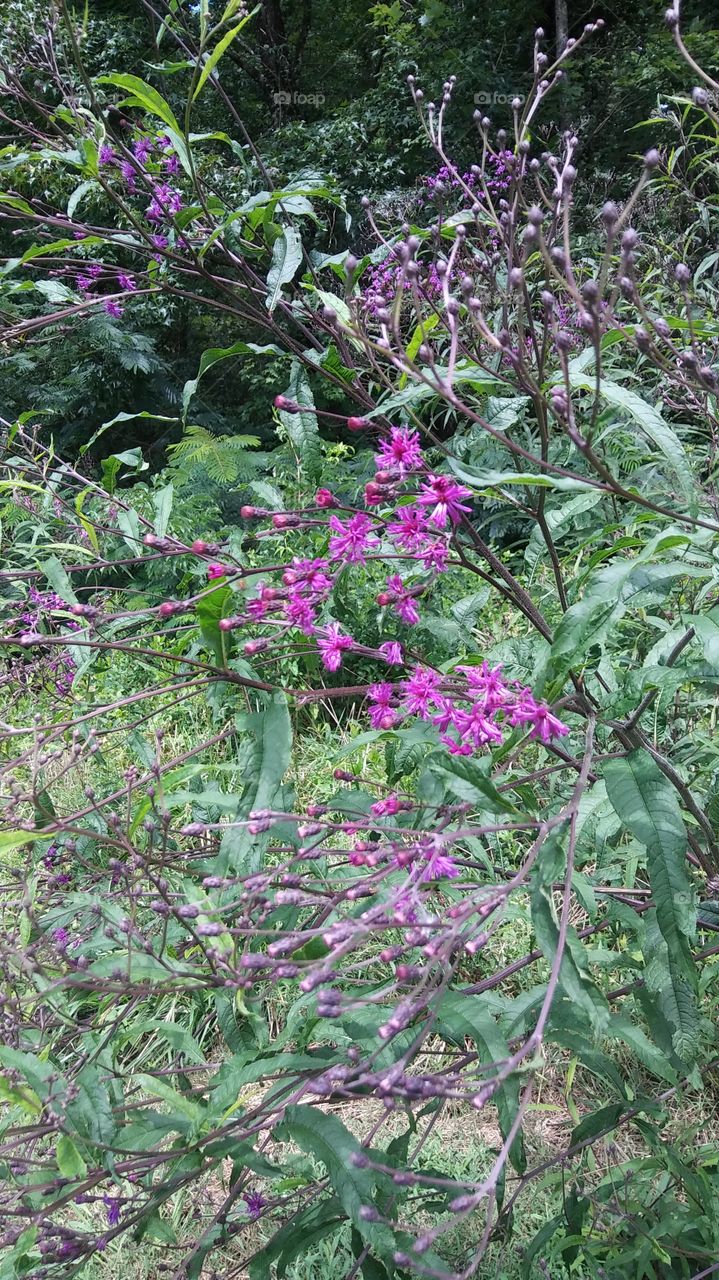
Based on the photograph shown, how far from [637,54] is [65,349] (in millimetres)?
5124

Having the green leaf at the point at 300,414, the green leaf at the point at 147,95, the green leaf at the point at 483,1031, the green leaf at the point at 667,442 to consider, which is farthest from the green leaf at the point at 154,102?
the green leaf at the point at 483,1031

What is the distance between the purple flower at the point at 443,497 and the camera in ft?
3.14

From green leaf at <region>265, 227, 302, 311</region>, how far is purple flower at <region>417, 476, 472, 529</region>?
16.3 inches

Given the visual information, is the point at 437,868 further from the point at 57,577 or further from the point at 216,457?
the point at 216,457

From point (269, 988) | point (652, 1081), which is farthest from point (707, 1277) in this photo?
point (269, 988)

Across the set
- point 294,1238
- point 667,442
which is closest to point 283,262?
point 667,442

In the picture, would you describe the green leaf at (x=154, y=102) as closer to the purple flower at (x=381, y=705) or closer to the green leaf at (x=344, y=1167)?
the purple flower at (x=381, y=705)

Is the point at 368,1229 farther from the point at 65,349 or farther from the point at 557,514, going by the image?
the point at 65,349

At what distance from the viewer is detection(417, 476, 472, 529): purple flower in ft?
3.14

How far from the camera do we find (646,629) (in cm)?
248

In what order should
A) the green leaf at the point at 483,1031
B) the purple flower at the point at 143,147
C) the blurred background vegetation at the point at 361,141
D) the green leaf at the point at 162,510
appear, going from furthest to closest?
the blurred background vegetation at the point at 361,141
the purple flower at the point at 143,147
the green leaf at the point at 162,510
the green leaf at the point at 483,1031

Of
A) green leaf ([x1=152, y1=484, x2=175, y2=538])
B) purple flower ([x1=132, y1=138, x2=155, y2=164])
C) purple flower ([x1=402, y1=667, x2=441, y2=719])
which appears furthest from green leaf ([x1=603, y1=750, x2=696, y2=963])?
purple flower ([x1=132, y1=138, x2=155, y2=164])

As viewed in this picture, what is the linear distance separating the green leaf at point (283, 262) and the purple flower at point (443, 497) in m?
0.41

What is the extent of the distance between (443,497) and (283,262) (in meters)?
0.53
